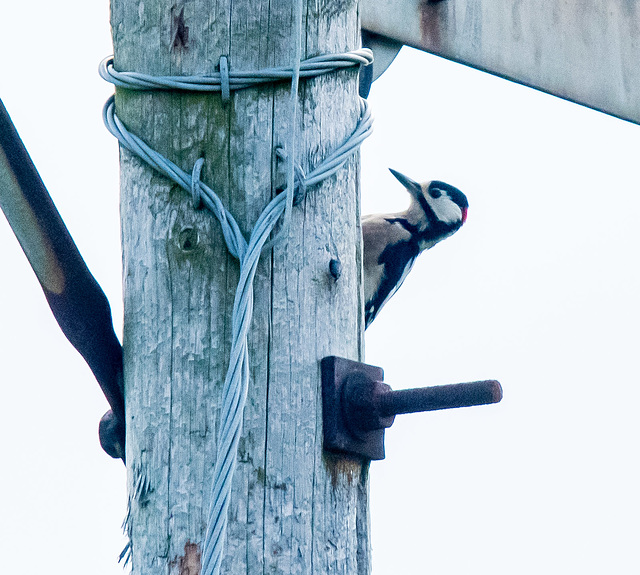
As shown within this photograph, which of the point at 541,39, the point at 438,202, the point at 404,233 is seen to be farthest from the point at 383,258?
the point at 541,39

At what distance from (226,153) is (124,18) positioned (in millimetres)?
326

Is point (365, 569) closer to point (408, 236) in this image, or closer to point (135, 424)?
point (135, 424)

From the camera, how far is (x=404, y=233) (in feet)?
14.6

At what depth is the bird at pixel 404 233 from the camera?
4.25 meters

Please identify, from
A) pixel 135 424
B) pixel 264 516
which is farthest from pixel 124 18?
pixel 264 516

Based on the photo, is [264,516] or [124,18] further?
[124,18]

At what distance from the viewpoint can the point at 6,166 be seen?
70.5 inches

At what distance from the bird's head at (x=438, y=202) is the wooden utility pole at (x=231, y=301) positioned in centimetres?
267

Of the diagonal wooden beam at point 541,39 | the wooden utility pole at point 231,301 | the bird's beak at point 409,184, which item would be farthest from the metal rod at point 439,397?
the bird's beak at point 409,184

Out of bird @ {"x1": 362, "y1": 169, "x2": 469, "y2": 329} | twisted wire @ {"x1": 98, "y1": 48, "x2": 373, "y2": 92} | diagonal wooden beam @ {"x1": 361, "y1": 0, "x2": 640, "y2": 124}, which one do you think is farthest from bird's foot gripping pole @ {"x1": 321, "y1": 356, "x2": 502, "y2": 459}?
bird @ {"x1": 362, "y1": 169, "x2": 469, "y2": 329}

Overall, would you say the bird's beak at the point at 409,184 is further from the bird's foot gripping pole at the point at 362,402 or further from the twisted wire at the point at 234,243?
the bird's foot gripping pole at the point at 362,402

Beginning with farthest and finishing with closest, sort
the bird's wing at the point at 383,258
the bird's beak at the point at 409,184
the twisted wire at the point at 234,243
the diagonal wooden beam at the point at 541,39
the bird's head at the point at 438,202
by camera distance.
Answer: the bird's beak at the point at 409,184
the bird's head at the point at 438,202
the bird's wing at the point at 383,258
the diagonal wooden beam at the point at 541,39
the twisted wire at the point at 234,243

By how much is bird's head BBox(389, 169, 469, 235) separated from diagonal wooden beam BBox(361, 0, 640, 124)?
786 millimetres

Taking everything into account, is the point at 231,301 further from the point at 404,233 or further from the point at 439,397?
the point at 404,233
